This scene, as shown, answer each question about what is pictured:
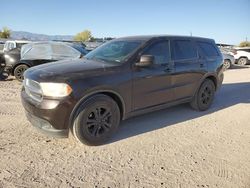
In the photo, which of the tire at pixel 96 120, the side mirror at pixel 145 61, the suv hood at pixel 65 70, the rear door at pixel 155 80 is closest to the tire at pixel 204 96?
the rear door at pixel 155 80

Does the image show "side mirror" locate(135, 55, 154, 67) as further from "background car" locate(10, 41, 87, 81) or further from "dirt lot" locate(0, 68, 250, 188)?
"background car" locate(10, 41, 87, 81)

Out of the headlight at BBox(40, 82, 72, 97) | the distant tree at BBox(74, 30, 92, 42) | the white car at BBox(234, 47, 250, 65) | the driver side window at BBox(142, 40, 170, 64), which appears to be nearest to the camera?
the headlight at BBox(40, 82, 72, 97)

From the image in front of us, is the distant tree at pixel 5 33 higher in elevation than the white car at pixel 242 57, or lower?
higher

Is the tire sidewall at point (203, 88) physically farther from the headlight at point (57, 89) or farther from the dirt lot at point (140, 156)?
the headlight at point (57, 89)

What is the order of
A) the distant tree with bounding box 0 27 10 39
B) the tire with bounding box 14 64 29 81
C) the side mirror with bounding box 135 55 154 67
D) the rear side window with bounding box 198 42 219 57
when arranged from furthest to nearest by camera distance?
the distant tree with bounding box 0 27 10 39 < the tire with bounding box 14 64 29 81 < the rear side window with bounding box 198 42 219 57 < the side mirror with bounding box 135 55 154 67

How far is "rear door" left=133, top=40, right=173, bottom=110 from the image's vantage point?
516 centimetres

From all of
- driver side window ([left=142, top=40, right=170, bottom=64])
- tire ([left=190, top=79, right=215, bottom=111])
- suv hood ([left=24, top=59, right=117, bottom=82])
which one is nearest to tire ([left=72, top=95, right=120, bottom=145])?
suv hood ([left=24, top=59, right=117, bottom=82])

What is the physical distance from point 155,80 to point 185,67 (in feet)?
3.58

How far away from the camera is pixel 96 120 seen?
4664 millimetres

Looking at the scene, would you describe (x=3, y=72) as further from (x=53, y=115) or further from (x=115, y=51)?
(x=53, y=115)

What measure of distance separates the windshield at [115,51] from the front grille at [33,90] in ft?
4.67

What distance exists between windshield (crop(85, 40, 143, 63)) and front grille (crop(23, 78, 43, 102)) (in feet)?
4.67

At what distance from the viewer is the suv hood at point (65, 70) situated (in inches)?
171

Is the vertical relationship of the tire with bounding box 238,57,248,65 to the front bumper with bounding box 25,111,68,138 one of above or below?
above
